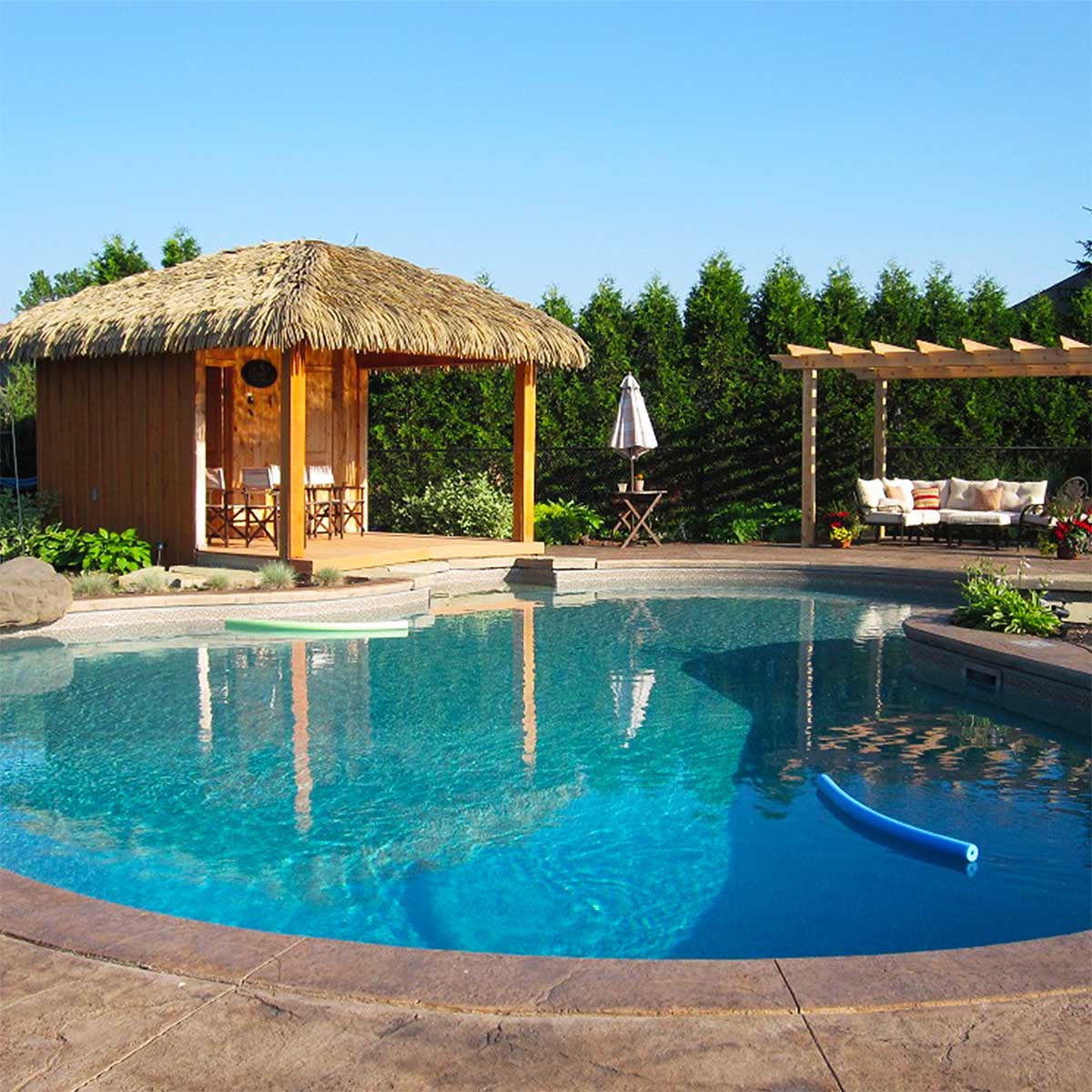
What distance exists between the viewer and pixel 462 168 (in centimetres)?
1465

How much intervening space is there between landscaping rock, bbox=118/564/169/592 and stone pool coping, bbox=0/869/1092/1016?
8328 mm

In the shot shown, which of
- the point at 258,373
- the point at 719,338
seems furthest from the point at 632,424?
the point at 258,373

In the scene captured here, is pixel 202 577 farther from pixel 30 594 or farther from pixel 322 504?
pixel 322 504

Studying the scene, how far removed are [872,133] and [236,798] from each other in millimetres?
8782

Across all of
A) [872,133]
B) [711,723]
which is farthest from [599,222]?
[711,723]

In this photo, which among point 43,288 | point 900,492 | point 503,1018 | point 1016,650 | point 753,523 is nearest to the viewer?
point 503,1018

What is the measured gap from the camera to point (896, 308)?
18.2 m

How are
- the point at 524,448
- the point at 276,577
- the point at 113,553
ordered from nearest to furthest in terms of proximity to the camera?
the point at 276,577
the point at 113,553
the point at 524,448

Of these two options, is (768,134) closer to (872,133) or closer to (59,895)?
(872,133)

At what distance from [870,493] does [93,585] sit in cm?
986

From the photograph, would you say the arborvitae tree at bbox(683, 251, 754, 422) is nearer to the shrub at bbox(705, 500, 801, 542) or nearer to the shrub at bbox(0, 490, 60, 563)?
the shrub at bbox(705, 500, 801, 542)

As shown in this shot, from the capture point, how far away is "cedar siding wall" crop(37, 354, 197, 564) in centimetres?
1371

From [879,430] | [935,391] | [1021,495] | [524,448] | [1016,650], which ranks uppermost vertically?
[935,391]

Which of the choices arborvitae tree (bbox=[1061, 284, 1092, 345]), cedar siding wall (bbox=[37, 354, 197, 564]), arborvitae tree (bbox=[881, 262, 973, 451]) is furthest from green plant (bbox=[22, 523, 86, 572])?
arborvitae tree (bbox=[1061, 284, 1092, 345])
